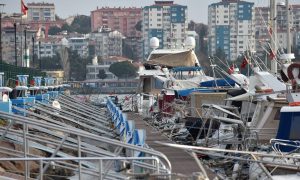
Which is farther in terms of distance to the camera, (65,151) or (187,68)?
(187,68)

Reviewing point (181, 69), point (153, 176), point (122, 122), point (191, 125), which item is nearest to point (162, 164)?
point (153, 176)

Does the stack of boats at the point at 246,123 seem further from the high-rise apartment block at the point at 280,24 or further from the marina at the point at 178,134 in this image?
the high-rise apartment block at the point at 280,24

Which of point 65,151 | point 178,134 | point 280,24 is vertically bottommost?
point 178,134

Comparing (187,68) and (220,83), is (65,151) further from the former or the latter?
(187,68)

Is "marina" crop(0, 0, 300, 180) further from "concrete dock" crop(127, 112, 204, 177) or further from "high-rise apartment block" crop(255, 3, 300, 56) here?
"high-rise apartment block" crop(255, 3, 300, 56)

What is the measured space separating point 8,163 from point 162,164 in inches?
193

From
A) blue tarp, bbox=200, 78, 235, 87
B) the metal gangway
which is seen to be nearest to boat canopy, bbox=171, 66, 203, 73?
blue tarp, bbox=200, 78, 235, 87

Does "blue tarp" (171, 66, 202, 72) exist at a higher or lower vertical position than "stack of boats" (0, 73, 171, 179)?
lower

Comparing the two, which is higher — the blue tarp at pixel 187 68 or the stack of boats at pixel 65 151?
the stack of boats at pixel 65 151

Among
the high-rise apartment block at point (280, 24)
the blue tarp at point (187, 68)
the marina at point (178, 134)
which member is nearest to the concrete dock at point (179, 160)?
the marina at point (178, 134)

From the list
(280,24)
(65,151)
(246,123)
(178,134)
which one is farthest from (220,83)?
(280,24)

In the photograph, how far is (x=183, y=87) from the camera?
58.1 metres

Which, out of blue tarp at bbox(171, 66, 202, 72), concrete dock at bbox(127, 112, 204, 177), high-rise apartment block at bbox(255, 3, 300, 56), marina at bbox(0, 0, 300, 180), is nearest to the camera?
marina at bbox(0, 0, 300, 180)

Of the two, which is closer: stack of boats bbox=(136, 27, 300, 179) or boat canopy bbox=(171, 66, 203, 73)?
stack of boats bbox=(136, 27, 300, 179)
